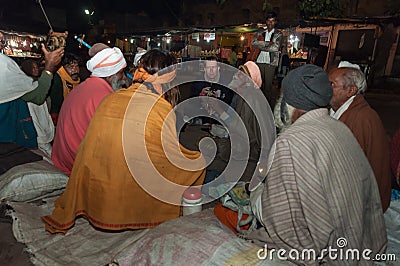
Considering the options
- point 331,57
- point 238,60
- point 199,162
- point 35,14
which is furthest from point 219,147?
point 35,14

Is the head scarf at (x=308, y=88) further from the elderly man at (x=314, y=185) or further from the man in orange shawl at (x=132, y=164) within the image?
the man in orange shawl at (x=132, y=164)

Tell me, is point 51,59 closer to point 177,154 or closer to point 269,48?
point 177,154

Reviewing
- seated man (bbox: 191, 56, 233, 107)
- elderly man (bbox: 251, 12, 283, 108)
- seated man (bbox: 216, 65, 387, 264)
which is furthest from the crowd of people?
seated man (bbox: 191, 56, 233, 107)

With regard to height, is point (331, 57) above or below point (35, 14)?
below

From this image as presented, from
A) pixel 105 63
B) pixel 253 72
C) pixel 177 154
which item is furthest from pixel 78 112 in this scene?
pixel 253 72

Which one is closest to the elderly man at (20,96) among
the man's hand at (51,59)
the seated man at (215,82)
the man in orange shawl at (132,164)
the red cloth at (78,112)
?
the man's hand at (51,59)

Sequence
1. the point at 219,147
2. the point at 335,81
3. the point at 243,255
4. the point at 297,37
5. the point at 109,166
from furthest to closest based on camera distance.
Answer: the point at 297,37 < the point at 219,147 < the point at 335,81 < the point at 109,166 < the point at 243,255

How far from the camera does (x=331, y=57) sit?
13.4 meters

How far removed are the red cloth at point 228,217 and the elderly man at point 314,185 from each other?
1.23ft

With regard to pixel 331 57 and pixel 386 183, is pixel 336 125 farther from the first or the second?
pixel 331 57

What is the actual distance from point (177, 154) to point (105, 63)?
1486 mm

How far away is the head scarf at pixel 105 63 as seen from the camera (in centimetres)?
319

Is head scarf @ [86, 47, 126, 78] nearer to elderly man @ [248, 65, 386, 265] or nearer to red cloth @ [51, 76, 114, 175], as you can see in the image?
red cloth @ [51, 76, 114, 175]

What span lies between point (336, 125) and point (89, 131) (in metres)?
2.09
